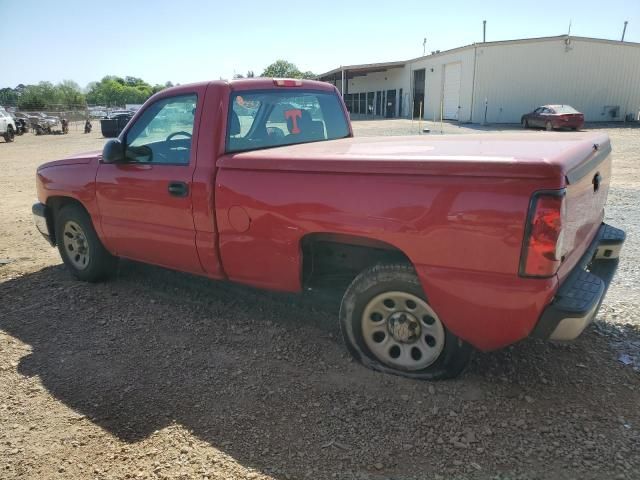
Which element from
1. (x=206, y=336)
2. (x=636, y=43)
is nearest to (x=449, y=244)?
(x=206, y=336)

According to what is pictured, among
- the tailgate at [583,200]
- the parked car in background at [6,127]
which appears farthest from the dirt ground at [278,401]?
the parked car in background at [6,127]

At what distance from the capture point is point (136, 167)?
4051mm

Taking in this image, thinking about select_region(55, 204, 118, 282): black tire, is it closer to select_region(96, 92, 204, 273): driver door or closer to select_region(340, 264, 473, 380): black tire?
select_region(96, 92, 204, 273): driver door

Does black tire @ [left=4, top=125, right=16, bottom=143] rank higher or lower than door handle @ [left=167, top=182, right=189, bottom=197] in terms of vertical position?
lower

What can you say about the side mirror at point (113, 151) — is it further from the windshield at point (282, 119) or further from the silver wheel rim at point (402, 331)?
the silver wheel rim at point (402, 331)

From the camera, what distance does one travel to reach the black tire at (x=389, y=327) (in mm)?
2906

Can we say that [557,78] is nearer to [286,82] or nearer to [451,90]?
[451,90]

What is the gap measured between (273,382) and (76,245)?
2.90 metres

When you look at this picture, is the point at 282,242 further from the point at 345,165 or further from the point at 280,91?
the point at 280,91

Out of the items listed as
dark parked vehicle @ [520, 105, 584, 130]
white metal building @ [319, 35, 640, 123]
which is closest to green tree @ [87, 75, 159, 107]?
white metal building @ [319, 35, 640, 123]

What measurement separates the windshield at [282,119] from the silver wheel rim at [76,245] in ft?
7.08

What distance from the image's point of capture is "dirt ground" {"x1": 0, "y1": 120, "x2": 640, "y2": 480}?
2.47 meters

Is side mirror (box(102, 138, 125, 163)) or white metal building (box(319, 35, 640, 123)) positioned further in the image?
white metal building (box(319, 35, 640, 123))

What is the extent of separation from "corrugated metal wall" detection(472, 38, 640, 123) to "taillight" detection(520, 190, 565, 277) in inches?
1245
